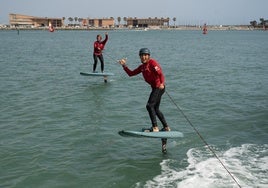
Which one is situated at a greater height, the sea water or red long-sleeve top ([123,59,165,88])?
red long-sleeve top ([123,59,165,88])

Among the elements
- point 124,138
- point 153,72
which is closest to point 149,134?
point 153,72

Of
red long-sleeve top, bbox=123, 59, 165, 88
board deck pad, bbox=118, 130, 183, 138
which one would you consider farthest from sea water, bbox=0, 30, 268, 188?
red long-sleeve top, bbox=123, 59, 165, 88

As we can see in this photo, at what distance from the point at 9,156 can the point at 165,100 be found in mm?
9890

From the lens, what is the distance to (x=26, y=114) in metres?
15.7

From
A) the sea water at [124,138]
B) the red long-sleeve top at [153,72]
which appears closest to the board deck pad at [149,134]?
the sea water at [124,138]

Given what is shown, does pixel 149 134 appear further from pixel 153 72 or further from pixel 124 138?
pixel 124 138

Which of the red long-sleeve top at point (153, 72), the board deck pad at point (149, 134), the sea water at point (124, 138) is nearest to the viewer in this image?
the sea water at point (124, 138)

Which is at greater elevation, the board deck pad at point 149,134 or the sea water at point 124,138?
the board deck pad at point 149,134

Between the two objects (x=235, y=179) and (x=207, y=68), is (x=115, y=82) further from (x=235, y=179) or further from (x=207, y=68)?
(x=235, y=179)

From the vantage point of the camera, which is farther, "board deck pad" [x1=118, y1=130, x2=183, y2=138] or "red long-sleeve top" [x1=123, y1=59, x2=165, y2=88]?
"board deck pad" [x1=118, y1=130, x2=183, y2=138]

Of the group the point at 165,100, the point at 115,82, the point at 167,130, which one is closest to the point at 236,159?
the point at 167,130

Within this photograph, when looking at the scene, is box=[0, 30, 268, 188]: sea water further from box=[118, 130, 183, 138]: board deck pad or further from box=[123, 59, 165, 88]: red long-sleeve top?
box=[123, 59, 165, 88]: red long-sleeve top

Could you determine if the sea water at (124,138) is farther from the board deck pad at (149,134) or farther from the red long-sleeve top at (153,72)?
the red long-sleeve top at (153,72)

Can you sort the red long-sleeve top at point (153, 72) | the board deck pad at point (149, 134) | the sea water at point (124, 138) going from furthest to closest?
the board deck pad at point (149, 134) < the red long-sleeve top at point (153, 72) < the sea water at point (124, 138)
